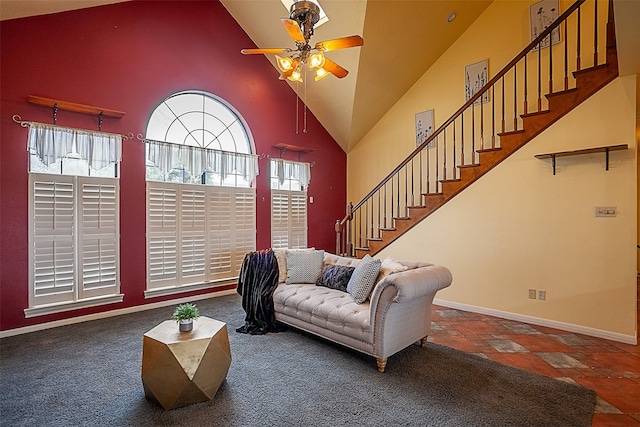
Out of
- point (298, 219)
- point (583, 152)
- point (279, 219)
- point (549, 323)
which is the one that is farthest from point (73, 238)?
point (583, 152)

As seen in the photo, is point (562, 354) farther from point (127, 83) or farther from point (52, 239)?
point (127, 83)

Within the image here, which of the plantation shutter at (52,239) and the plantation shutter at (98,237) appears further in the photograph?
the plantation shutter at (98,237)

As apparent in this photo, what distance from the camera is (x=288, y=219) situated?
614 centimetres

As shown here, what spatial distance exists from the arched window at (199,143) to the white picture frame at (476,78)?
12.1 ft

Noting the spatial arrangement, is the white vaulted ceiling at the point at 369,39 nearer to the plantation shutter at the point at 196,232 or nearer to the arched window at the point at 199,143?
the arched window at the point at 199,143

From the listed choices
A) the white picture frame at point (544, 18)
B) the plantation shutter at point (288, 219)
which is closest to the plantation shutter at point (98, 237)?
the plantation shutter at point (288, 219)

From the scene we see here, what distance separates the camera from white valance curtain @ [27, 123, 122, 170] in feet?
11.6

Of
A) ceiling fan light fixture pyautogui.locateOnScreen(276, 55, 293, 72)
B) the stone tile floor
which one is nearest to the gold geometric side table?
the stone tile floor

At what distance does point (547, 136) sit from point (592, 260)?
1452 mm

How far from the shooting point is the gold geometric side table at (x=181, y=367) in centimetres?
214

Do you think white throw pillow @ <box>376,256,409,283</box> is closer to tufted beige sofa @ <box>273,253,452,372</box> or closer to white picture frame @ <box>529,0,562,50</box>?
tufted beige sofa @ <box>273,253,452,372</box>

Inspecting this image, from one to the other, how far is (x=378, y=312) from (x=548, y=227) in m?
2.53

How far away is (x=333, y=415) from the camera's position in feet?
6.92

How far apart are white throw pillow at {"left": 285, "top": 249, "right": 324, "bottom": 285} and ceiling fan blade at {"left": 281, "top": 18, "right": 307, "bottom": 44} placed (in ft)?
7.62
